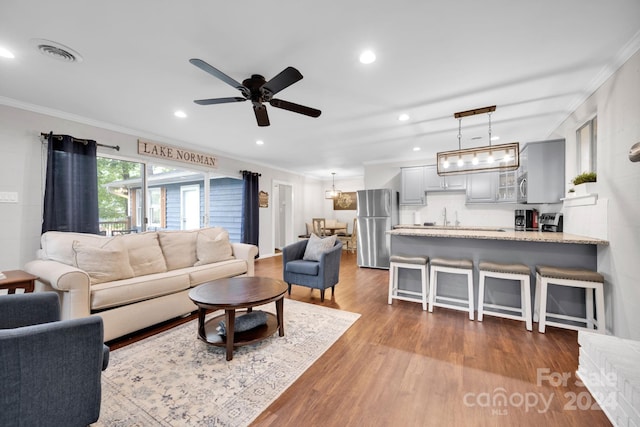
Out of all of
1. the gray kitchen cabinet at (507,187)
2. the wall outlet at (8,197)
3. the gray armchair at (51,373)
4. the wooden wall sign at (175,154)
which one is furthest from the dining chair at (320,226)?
the gray armchair at (51,373)

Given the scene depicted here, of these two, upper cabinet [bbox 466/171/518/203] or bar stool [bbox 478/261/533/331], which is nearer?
bar stool [bbox 478/261/533/331]

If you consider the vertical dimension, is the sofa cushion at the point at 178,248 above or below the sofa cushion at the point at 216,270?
above

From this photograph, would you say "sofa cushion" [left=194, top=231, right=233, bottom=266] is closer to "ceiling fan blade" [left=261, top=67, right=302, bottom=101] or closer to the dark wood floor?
the dark wood floor

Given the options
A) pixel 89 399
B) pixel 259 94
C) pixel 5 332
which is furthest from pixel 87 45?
pixel 89 399

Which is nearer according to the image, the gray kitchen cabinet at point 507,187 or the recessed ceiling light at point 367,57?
the recessed ceiling light at point 367,57

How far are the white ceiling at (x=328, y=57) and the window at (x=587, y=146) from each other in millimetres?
334

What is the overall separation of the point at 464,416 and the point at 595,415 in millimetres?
804

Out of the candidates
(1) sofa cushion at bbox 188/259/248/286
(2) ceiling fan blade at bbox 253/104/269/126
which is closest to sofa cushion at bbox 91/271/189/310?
(1) sofa cushion at bbox 188/259/248/286

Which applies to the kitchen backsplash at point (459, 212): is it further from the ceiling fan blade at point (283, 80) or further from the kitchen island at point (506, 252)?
the ceiling fan blade at point (283, 80)

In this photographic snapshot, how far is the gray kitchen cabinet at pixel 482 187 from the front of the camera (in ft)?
16.6

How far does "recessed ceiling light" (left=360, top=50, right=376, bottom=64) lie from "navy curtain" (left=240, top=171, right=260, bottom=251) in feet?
14.3

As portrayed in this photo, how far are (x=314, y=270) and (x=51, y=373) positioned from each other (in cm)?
256

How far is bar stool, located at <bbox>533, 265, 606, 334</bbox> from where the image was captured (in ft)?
7.53

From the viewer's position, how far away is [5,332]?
101 centimetres
